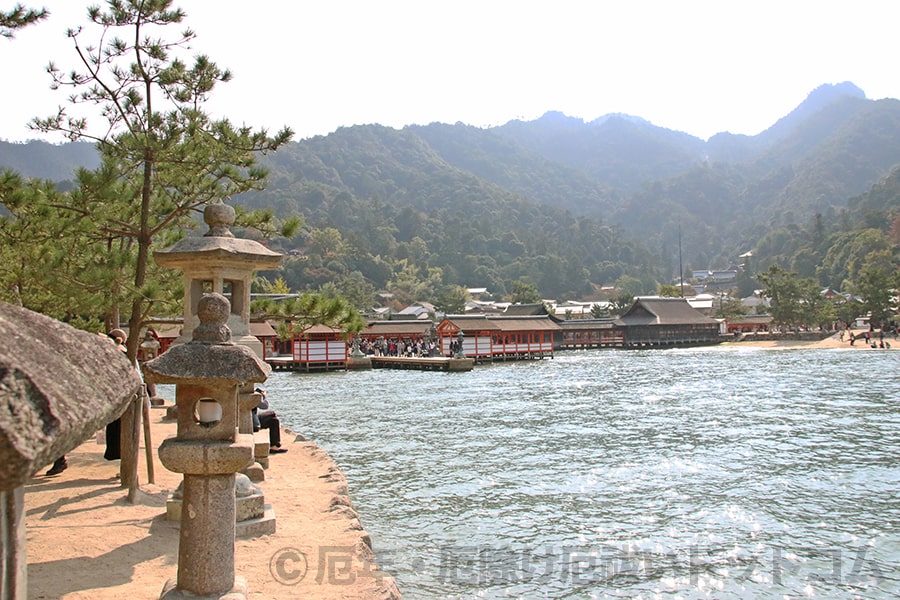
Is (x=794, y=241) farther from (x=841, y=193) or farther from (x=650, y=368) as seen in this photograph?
(x=650, y=368)

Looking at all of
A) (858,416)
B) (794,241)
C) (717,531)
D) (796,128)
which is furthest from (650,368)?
(796,128)

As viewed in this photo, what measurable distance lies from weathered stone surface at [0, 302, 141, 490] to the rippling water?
4.76m

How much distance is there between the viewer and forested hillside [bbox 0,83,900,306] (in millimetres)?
89500

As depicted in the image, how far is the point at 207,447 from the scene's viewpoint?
3963mm

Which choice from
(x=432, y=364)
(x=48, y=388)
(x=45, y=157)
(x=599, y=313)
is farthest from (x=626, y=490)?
(x=45, y=157)

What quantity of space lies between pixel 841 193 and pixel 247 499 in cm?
15292

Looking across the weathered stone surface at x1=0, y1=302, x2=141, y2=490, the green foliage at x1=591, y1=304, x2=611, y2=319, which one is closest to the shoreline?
the green foliage at x1=591, y1=304, x2=611, y2=319

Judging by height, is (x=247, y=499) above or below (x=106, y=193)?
below

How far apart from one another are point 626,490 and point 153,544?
22.5ft

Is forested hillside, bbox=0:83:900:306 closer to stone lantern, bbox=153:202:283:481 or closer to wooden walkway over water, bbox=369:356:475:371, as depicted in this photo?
wooden walkway over water, bbox=369:356:475:371

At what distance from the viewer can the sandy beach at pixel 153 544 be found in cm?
477

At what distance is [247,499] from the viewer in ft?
19.9

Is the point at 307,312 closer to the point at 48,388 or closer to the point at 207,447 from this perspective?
the point at 207,447

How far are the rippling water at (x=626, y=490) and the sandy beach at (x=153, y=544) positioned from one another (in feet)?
3.07
